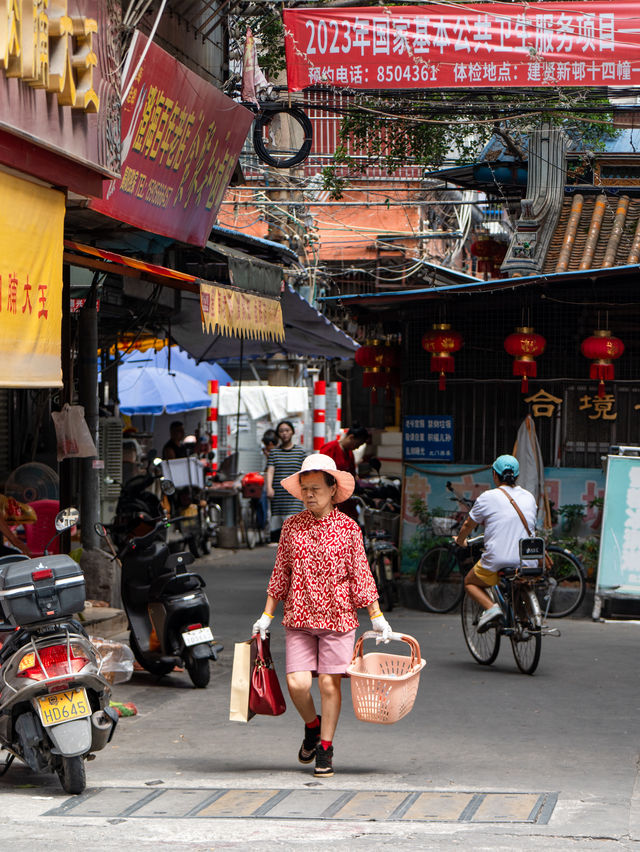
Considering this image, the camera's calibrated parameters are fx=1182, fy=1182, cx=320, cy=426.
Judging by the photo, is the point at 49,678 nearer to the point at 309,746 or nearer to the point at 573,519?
the point at 309,746

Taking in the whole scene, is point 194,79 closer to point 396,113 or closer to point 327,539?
point 396,113

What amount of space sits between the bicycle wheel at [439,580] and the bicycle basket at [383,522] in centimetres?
110

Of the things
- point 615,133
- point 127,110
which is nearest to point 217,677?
point 127,110

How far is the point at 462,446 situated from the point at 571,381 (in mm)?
1486

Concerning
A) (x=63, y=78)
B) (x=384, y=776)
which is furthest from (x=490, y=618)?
(x=63, y=78)

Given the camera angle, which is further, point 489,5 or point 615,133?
point 615,133

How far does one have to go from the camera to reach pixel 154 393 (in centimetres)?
2186

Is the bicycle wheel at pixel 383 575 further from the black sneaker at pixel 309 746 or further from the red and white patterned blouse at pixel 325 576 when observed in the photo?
the red and white patterned blouse at pixel 325 576

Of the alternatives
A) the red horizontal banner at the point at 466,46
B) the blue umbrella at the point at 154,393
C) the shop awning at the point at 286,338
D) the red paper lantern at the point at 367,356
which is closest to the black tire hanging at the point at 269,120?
the red horizontal banner at the point at 466,46

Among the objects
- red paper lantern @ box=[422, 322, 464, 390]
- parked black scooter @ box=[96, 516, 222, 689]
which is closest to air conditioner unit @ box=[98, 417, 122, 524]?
red paper lantern @ box=[422, 322, 464, 390]

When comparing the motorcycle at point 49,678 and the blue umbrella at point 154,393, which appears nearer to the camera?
the motorcycle at point 49,678

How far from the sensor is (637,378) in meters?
13.1

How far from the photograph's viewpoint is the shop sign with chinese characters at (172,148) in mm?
9938

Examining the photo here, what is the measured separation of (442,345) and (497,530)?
3.91m
